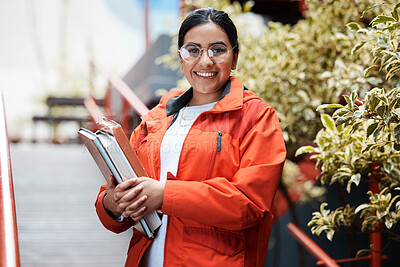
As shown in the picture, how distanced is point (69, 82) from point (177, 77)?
1152 centimetres

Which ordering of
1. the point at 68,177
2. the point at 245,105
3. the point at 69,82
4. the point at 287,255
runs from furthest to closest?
1. the point at 69,82
2. the point at 287,255
3. the point at 68,177
4. the point at 245,105

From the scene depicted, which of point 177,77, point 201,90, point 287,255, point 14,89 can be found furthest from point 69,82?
point 201,90

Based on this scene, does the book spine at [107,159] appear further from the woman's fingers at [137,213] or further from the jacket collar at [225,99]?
the jacket collar at [225,99]

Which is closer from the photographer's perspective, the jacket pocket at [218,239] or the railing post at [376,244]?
the jacket pocket at [218,239]

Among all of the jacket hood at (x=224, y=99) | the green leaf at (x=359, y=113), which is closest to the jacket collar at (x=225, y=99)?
the jacket hood at (x=224, y=99)

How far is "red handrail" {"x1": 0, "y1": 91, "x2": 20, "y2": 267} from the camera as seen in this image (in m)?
Answer: 1.50

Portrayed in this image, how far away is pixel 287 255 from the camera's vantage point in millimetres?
6793

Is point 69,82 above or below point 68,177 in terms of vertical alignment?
below

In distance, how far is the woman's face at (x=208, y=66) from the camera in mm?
1727

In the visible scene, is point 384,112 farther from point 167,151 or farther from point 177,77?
point 177,77

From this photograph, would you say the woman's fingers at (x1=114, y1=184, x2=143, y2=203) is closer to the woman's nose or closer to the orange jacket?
the orange jacket

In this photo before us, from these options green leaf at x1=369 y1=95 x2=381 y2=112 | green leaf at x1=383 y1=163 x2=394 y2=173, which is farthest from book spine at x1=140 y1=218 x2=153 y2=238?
green leaf at x1=383 y1=163 x2=394 y2=173

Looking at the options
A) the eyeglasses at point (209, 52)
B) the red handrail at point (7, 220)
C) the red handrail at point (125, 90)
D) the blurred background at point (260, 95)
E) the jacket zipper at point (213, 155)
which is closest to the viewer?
the red handrail at point (7, 220)

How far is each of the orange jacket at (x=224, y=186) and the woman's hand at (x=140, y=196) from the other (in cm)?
3
